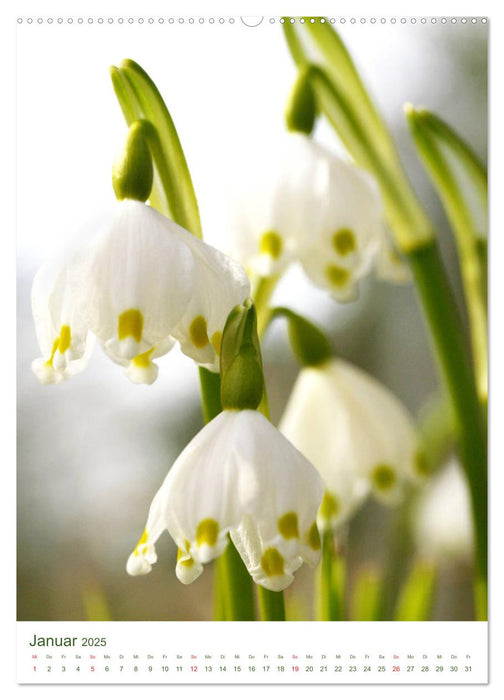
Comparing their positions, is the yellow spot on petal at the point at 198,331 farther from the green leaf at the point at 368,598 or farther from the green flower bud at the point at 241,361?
the green leaf at the point at 368,598

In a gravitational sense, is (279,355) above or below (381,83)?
below

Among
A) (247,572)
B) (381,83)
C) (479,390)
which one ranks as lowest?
(247,572)

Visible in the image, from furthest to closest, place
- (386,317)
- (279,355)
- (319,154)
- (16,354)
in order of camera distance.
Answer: (386,317), (279,355), (16,354), (319,154)

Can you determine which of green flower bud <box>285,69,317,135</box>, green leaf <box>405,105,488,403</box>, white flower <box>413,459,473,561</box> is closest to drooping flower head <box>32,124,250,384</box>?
green flower bud <box>285,69,317,135</box>

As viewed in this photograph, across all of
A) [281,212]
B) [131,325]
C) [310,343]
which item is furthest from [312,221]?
[131,325]

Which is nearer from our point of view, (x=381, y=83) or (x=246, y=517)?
(x=246, y=517)

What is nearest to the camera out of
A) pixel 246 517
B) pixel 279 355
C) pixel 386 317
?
pixel 246 517
